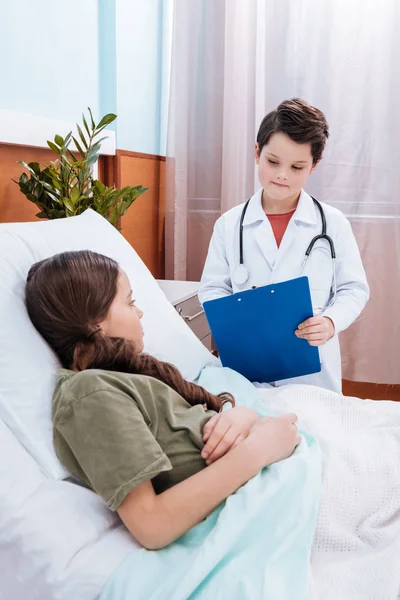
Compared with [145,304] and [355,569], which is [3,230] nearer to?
[145,304]

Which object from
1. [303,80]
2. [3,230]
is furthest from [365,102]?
[3,230]

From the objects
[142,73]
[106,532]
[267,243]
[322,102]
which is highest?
[142,73]

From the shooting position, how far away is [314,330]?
4.48 ft

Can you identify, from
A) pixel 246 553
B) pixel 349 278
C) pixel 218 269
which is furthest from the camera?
pixel 218 269

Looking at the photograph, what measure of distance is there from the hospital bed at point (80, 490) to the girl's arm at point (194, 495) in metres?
0.06

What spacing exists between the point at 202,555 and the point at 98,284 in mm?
465

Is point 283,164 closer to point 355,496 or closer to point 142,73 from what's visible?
point 355,496

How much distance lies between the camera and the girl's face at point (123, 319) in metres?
1.00

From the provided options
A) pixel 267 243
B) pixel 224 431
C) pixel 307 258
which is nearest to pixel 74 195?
pixel 267 243

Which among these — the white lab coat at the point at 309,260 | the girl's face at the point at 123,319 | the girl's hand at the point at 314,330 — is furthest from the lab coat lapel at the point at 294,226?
the girl's face at the point at 123,319

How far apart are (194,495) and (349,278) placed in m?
0.97

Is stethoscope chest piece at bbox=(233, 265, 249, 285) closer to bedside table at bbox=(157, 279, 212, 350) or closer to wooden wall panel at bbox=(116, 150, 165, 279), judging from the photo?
bedside table at bbox=(157, 279, 212, 350)

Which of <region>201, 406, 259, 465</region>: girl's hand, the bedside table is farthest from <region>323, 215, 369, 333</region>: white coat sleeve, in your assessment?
<region>201, 406, 259, 465</region>: girl's hand

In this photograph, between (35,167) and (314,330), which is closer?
(314,330)
